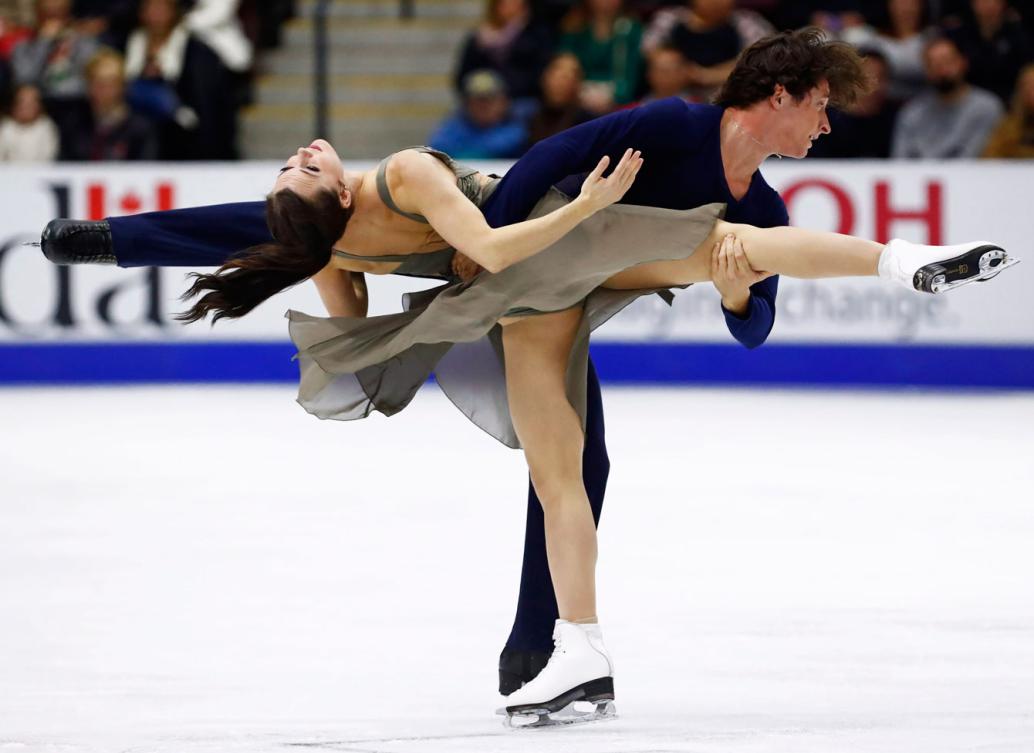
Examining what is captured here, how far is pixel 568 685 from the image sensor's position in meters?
3.07

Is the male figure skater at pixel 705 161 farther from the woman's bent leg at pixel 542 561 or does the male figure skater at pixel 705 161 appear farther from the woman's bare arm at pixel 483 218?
the woman's bare arm at pixel 483 218

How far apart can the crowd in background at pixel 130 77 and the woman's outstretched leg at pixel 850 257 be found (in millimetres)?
6439

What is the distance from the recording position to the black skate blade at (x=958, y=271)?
295cm

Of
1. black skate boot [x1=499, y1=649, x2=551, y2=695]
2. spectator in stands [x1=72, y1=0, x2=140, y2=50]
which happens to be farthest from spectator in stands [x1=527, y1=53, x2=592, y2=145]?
black skate boot [x1=499, y1=649, x2=551, y2=695]

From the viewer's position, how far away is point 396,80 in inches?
408

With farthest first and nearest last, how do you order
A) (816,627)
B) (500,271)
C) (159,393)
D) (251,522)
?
1. (159,393)
2. (251,522)
3. (816,627)
4. (500,271)

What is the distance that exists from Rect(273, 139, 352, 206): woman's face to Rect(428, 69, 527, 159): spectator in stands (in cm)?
581

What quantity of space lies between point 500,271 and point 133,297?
224 inches

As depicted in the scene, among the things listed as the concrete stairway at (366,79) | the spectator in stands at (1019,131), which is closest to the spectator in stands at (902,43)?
the spectator in stands at (1019,131)

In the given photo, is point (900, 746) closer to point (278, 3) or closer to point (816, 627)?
point (816, 627)

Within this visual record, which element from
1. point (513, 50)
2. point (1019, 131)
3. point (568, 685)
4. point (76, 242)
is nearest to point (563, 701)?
point (568, 685)

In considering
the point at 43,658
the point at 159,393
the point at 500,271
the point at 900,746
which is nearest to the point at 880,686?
the point at 900,746

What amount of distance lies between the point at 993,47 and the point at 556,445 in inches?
250

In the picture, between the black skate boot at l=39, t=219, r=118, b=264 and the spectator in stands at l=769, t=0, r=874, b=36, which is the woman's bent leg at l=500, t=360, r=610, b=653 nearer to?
the black skate boot at l=39, t=219, r=118, b=264
